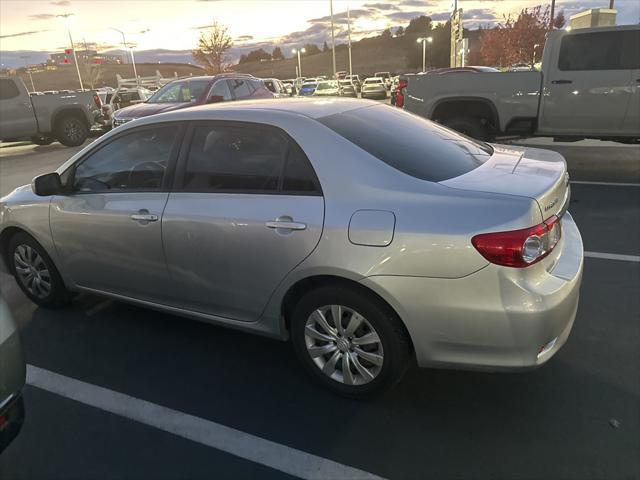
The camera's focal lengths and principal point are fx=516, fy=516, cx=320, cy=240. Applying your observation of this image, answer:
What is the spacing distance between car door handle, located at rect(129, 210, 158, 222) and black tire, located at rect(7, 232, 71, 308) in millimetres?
1165

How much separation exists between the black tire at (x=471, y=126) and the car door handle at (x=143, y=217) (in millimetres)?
6453

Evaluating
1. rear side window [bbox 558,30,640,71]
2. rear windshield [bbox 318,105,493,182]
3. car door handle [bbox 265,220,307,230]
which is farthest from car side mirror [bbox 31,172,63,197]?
rear side window [bbox 558,30,640,71]

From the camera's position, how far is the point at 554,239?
8.66ft

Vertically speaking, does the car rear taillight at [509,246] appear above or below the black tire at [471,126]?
above

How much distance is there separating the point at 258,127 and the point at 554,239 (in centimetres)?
176

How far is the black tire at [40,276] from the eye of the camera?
13.5ft

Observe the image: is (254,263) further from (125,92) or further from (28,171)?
(125,92)

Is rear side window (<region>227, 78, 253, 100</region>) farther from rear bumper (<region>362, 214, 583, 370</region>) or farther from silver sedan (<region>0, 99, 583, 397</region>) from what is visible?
rear bumper (<region>362, 214, 583, 370</region>)

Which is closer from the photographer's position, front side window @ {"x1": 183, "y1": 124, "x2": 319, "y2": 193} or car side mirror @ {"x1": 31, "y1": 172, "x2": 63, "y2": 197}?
front side window @ {"x1": 183, "y1": 124, "x2": 319, "y2": 193}

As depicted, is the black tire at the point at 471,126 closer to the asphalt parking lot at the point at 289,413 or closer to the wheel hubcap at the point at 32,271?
the asphalt parking lot at the point at 289,413

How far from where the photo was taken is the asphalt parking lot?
Answer: 2.52m

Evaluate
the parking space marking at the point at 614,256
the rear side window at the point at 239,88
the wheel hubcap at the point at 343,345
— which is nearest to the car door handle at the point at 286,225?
the wheel hubcap at the point at 343,345

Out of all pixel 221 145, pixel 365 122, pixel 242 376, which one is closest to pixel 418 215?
pixel 365 122

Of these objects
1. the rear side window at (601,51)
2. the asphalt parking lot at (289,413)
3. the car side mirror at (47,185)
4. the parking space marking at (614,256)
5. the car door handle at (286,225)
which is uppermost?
the rear side window at (601,51)
